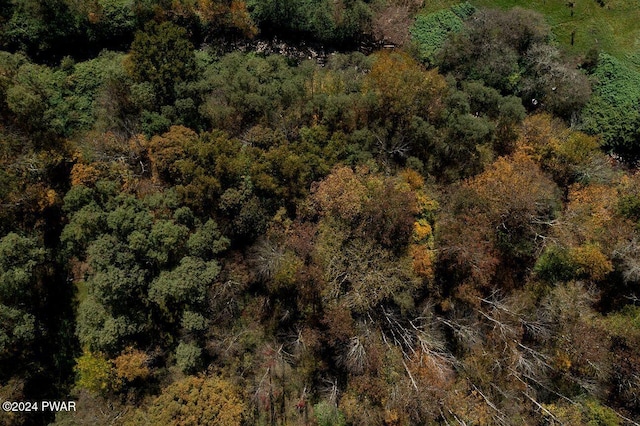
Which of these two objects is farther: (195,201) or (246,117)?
(246,117)

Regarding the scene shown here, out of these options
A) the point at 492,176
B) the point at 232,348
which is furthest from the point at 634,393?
the point at 232,348

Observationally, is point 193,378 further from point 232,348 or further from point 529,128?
point 529,128

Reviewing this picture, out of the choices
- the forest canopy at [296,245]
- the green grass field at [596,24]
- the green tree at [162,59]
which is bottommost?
the forest canopy at [296,245]

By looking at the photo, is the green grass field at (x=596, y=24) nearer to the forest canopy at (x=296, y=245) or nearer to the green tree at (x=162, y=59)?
the forest canopy at (x=296, y=245)

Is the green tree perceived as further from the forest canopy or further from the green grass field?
the green grass field

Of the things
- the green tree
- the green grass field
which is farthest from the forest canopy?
the green grass field

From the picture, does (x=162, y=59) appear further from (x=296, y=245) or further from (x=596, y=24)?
(x=596, y=24)

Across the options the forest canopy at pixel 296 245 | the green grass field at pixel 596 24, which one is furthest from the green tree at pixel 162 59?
the green grass field at pixel 596 24

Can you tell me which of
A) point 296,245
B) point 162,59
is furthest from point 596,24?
point 162,59

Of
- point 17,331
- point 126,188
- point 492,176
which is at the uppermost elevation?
point 492,176
